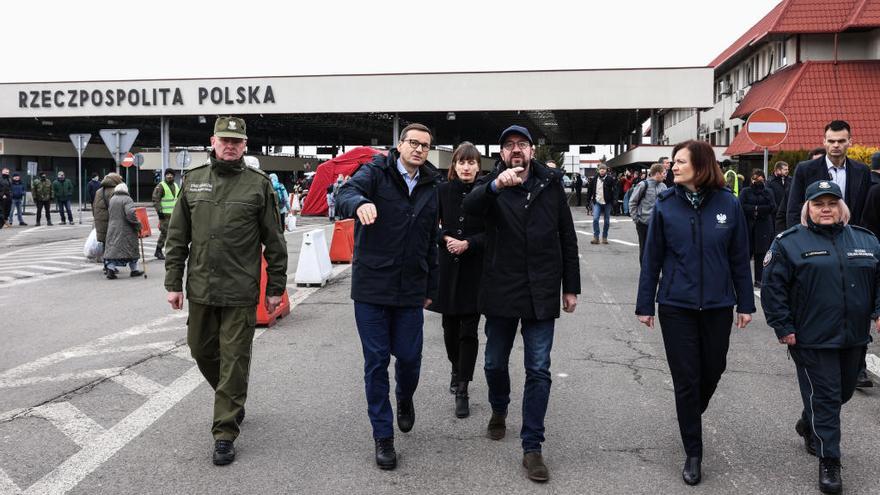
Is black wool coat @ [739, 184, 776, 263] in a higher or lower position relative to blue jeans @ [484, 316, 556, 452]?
higher

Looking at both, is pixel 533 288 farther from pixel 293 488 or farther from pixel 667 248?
pixel 293 488

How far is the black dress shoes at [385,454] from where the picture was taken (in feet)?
14.1

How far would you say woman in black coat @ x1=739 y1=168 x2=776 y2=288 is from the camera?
11.8 meters

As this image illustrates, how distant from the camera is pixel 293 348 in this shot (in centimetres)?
748

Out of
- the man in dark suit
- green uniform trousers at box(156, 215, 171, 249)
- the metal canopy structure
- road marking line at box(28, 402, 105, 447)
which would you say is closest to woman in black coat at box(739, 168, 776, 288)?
the man in dark suit

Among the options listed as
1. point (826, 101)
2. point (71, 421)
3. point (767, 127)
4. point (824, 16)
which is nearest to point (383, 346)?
point (71, 421)

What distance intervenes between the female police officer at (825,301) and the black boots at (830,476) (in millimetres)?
39

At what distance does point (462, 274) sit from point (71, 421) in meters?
2.83

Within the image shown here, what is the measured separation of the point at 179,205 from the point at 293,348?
9.70ft

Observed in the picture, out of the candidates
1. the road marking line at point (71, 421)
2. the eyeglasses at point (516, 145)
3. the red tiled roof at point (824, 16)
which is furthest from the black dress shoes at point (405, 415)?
the red tiled roof at point (824, 16)

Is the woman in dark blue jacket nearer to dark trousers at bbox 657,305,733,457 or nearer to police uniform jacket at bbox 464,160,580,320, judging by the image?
dark trousers at bbox 657,305,733,457

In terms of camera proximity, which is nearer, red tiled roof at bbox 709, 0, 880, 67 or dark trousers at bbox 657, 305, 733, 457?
dark trousers at bbox 657, 305, 733, 457

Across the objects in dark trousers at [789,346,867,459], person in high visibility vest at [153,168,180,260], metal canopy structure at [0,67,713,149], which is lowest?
dark trousers at [789,346,867,459]

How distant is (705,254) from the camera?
4246mm
